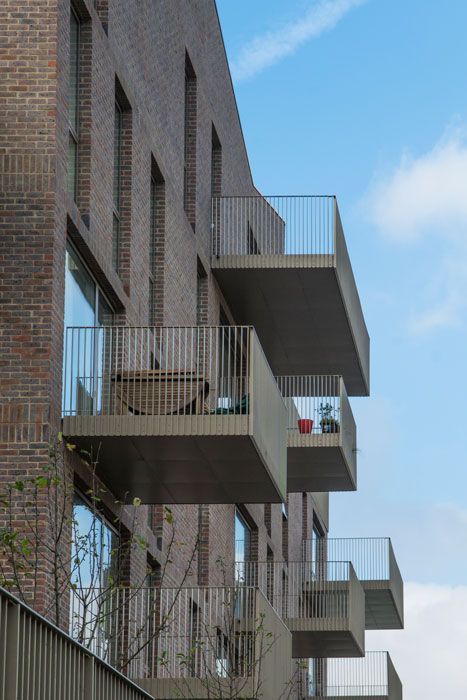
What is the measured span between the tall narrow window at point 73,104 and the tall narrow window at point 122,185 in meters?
1.78

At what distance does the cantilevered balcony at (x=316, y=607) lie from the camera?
114ft

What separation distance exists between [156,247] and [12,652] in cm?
1511

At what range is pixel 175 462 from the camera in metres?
20.2

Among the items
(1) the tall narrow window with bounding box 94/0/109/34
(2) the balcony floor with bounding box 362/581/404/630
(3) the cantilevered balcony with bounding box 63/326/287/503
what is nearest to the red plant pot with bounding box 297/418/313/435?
(3) the cantilevered balcony with bounding box 63/326/287/503

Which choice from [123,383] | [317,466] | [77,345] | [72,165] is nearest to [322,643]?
[317,466]

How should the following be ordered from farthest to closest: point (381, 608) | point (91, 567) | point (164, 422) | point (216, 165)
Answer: point (381, 608)
point (216, 165)
point (91, 567)
point (164, 422)

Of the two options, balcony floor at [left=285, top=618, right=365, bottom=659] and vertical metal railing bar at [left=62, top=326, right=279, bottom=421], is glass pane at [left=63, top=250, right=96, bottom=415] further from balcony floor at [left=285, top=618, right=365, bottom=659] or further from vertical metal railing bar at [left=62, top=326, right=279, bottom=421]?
balcony floor at [left=285, top=618, right=365, bottom=659]

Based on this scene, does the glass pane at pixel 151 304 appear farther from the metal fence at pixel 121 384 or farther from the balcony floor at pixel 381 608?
the balcony floor at pixel 381 608

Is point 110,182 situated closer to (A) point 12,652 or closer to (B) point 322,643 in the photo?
(A) point 12,652

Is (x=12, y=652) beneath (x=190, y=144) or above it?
beneath

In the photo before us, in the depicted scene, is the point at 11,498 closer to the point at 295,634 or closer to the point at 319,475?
the point at 319,475

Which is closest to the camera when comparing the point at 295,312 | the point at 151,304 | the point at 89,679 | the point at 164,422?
the point at 89,679

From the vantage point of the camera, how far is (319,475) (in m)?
31.1

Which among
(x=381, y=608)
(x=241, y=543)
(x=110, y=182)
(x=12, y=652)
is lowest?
(x=12, y=652)
